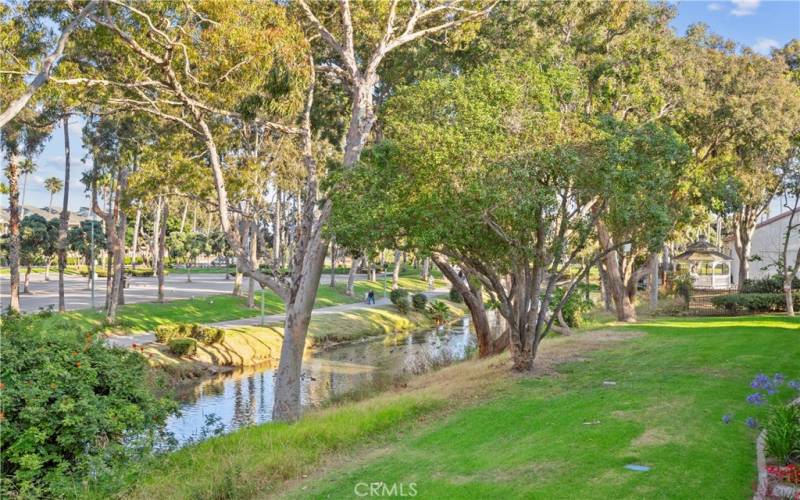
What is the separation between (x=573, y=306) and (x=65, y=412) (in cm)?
2321

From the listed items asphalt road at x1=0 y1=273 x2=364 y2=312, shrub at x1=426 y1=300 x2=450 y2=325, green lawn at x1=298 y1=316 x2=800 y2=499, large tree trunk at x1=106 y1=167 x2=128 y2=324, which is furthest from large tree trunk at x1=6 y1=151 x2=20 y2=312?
shrub at x1=426 y1=300 x2=450 y2=325

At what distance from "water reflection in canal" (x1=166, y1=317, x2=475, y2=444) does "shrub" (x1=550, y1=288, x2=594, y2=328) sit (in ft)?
15.6

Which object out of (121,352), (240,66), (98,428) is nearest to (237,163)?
(240,66)

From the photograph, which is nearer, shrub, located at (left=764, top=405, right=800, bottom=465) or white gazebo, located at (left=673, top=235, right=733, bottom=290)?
shrub, located at (left=764, top=405, right=800, bottom=465)

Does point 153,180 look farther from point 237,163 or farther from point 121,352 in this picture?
point 121,352

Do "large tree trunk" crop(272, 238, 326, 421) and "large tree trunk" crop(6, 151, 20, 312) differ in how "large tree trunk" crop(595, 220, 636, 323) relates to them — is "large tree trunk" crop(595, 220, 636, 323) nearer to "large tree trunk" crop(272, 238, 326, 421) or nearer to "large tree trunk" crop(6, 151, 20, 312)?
"large tree trunk" crop(272, 238, 326, 421)

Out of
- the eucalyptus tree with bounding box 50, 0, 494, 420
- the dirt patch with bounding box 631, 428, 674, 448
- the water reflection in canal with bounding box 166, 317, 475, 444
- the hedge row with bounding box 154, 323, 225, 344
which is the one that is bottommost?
the water reflection in canal with bounding box 166, 317, 475, 444

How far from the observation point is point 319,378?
28.5 m

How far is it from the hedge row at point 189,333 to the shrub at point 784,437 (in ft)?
85.3

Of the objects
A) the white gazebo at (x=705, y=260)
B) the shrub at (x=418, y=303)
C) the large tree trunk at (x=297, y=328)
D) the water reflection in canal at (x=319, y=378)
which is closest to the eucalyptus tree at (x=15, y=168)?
the water reflection in canal at (x=319, y=378)

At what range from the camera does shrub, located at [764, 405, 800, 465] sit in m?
8.83

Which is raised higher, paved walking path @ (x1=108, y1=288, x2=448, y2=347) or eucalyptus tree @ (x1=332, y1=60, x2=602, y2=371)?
eucalyptus tree @ (x1=332, y1=60, x2=602, y2=371)

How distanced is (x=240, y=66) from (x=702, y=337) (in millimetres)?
18039

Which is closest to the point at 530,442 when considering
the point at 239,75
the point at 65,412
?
the point at 65,412
